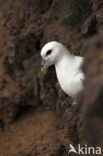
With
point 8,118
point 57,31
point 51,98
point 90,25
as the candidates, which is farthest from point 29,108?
point 90,25

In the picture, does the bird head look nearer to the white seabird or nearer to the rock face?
the white seabird

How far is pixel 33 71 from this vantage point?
5195 mm

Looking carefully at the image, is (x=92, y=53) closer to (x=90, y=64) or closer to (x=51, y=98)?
(x=90, y=64)

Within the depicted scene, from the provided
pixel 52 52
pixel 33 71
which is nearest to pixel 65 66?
pixel 52 52

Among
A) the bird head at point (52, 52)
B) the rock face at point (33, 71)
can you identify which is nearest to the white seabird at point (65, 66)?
the bird head at point (52, 52)

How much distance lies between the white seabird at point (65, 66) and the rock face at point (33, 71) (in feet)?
2.38

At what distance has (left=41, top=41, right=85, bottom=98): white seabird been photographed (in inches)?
128

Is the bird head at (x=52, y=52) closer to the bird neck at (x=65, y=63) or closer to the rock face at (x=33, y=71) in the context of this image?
the bird neck at (x=65, y=63)

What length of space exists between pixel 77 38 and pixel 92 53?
9.21 ft

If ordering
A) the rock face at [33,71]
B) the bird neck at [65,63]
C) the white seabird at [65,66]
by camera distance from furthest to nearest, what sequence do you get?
1. the rock face at [33,71]
2. the bird neck at [65,63]
3. the white seabird at [65,66]

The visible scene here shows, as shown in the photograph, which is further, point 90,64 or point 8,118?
point 8,118

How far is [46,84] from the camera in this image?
193 inches

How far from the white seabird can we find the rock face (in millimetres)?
725

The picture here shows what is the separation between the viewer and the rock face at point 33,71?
15.0ft
